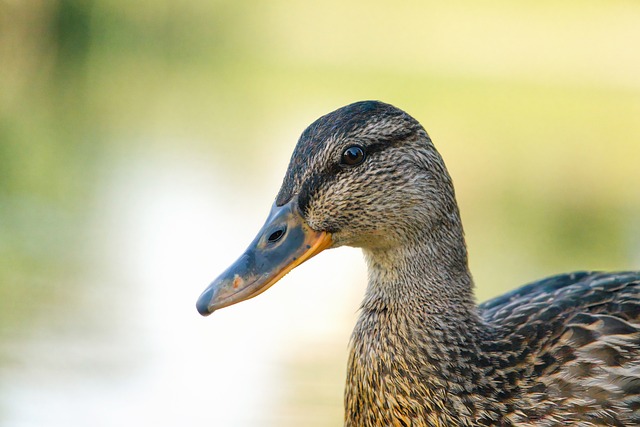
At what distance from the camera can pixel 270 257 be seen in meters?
3.75

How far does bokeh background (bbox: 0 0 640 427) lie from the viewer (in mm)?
5879

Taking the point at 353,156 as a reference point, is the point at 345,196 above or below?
below

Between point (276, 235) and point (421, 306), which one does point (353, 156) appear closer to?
point (276, 235)

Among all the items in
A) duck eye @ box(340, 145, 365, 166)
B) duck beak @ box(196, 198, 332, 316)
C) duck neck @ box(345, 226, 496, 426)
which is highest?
duck eye @ box(340, 145, 365, 166)

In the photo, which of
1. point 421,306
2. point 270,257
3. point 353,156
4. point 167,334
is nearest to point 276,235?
point 270,257

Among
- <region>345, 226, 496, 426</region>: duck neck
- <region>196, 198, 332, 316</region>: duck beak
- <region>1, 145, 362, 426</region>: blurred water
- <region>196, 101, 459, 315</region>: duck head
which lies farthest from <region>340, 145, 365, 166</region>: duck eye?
<region>1, 145, 362, 426</region>: blurred water

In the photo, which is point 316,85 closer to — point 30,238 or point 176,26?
point 176,26

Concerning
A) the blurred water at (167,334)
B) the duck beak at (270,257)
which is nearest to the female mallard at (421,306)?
the duck beak at (270,257)

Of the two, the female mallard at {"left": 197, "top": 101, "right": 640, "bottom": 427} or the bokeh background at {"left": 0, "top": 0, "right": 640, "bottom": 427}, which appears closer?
the female mallard at {"left": 197, "top": 101, "right": 640, "bottom": 427}

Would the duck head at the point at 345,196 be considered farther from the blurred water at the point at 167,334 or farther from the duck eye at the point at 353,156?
the blurred water at the point at 167,334

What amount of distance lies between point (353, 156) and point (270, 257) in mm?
441

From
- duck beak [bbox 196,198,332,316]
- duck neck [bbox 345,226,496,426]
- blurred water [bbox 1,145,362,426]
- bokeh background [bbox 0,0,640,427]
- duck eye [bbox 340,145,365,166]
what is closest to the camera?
duck beak [bbox 196,198,332,316]

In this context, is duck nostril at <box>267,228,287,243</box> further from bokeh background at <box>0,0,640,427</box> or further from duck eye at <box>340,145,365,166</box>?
bokeh background at <box>0,0,640,427</box>

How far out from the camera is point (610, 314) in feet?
12.9
